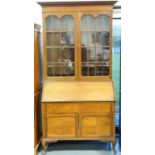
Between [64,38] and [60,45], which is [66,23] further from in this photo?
[60,45]

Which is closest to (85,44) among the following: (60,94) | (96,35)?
(96,35)

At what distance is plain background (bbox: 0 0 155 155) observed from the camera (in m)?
1.32

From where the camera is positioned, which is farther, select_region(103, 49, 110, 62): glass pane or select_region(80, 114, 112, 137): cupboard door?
select_region(103, 49, 110, 62): glass pane

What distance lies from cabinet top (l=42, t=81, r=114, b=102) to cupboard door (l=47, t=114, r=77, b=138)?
0.25 meters

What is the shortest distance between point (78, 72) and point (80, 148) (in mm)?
1108

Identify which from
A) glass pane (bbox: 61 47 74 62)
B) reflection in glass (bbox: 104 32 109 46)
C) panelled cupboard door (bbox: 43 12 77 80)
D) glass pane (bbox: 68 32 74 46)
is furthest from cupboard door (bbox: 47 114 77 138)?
reflection in glass (bbox: 104 32 109 46)

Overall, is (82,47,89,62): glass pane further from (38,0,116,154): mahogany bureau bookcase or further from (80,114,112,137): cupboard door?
(80,114,112,137): cupboard door

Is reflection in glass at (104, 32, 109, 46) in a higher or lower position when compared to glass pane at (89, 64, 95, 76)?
higher

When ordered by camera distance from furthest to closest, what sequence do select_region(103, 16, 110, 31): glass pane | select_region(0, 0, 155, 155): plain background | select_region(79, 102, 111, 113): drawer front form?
→ 1. select_region(103, 16, 110, 31): glass pane
2. select_region(79, 102, 111, 113): drawer front
3. select_region(0, 0, 155, 155): plain background
